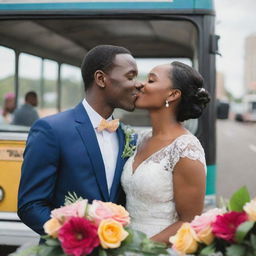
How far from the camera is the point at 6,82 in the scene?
578 cm

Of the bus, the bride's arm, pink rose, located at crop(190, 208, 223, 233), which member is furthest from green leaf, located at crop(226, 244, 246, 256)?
the bus

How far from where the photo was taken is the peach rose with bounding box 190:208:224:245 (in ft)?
5.32

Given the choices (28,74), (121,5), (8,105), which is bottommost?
(8,105)

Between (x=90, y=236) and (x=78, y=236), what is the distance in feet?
0.12

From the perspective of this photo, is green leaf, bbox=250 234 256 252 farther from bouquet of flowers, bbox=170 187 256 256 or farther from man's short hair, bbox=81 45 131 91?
man's short hair, bbox=81 45 131 91

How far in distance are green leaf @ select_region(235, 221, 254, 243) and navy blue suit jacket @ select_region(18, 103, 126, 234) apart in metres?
1.09

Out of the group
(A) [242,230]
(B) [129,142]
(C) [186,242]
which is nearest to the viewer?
(A) [242,230]

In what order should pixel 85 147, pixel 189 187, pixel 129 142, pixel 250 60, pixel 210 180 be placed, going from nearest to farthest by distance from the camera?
pixel 189 187, pixel 85 147, pixel 129 142, pixel 210 180, pixel 250 60

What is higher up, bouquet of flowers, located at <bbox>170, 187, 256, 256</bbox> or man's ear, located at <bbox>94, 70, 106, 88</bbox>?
man's ear, located at <bbox>94, 70, 106, 88</bbox>

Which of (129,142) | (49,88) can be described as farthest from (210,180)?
(49,88)

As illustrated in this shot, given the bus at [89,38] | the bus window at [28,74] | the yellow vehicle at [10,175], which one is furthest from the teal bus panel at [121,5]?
the bus window at [28,74]

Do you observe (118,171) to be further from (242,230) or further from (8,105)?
(8,105)

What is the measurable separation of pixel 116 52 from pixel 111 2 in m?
1.74

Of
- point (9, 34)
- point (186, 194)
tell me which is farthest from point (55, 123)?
point (9, 34)
